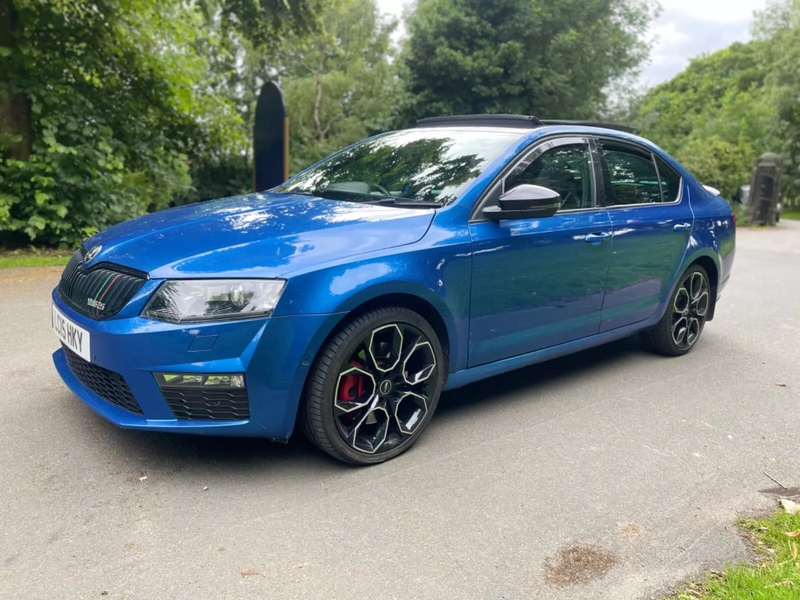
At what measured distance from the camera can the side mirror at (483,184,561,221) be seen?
3.40 m

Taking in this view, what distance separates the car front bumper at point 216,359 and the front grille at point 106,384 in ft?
0.11

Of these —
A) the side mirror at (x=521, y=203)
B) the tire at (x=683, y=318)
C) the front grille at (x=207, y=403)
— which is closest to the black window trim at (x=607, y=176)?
the tire at (x=683, y=318)

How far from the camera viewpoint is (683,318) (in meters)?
5.10

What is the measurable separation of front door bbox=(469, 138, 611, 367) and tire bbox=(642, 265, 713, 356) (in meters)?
1.01

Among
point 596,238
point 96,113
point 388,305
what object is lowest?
point 388,305

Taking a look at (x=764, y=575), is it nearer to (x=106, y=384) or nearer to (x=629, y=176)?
(x=106, y=384)

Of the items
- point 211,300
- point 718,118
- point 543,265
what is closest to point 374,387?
point 211,300

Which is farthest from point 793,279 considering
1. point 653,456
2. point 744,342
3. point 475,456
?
point 475,456

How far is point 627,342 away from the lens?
5.54m

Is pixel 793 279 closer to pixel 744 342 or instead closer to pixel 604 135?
pixel 744 342

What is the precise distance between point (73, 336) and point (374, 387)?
138 centimetres

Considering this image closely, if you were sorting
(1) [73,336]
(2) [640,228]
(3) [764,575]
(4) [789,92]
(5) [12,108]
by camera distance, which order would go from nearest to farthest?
(3) [764,575]
(1) [73,336]
(2) [640,228]
(5) [12,108]
(4) [789,92]

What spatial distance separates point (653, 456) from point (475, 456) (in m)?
0.92

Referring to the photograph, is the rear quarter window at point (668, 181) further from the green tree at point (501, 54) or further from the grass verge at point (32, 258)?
the green tree at point (501, 54)
